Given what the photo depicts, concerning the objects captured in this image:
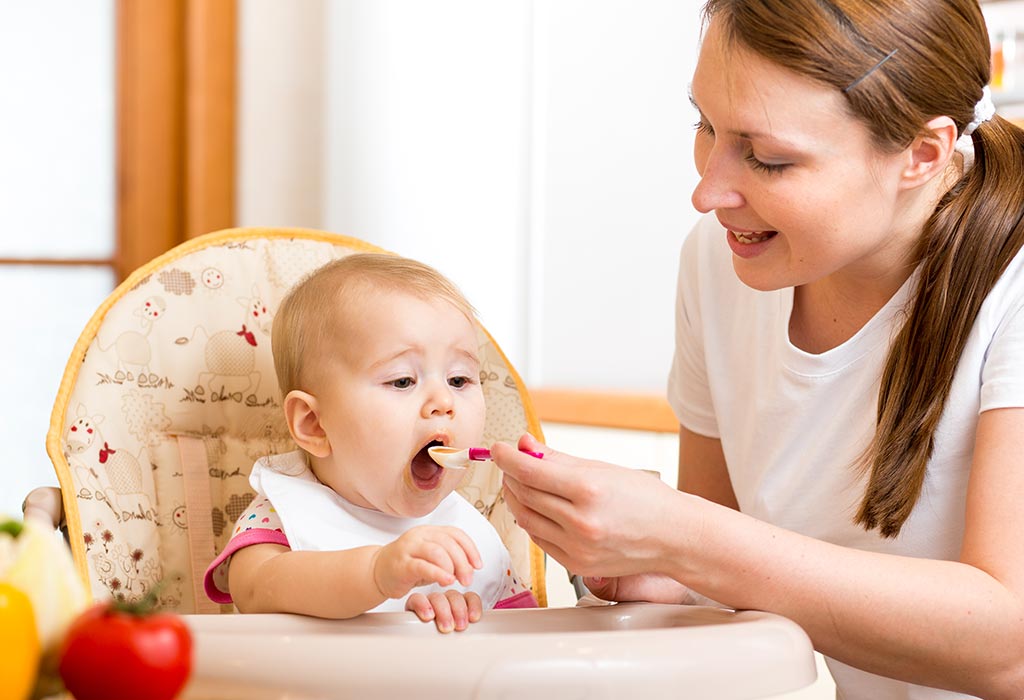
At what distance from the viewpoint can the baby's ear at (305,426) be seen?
3.86ft

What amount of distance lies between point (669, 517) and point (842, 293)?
0.50 metres

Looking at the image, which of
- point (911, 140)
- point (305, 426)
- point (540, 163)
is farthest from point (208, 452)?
point (540, 163)

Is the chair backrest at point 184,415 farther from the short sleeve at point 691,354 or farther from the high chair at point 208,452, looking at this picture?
the short sleeve at point 691,354

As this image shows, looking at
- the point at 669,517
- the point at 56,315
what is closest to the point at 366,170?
the point at 56,315

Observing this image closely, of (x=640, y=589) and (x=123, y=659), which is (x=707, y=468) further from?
(x=123, y=659)

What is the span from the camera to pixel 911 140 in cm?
112

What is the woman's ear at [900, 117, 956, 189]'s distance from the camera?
1131mm

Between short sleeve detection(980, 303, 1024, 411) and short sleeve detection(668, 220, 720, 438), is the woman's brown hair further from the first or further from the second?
short sleeve detection(668, 220, 720, 438)

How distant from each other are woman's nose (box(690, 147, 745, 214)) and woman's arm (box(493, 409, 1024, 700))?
0.31m

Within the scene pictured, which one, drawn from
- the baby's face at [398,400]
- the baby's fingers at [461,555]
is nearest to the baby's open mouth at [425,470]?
the baby's face at [398,400]

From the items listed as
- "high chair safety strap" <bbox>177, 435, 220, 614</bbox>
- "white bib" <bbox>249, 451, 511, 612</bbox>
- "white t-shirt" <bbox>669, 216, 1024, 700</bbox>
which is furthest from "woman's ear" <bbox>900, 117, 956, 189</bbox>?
"high chair safety strap" <bbox>177, 435, 220, 614</bbox>

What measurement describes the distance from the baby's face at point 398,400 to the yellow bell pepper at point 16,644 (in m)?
0.54

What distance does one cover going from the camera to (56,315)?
99.7 inches

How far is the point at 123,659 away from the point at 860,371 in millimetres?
911
